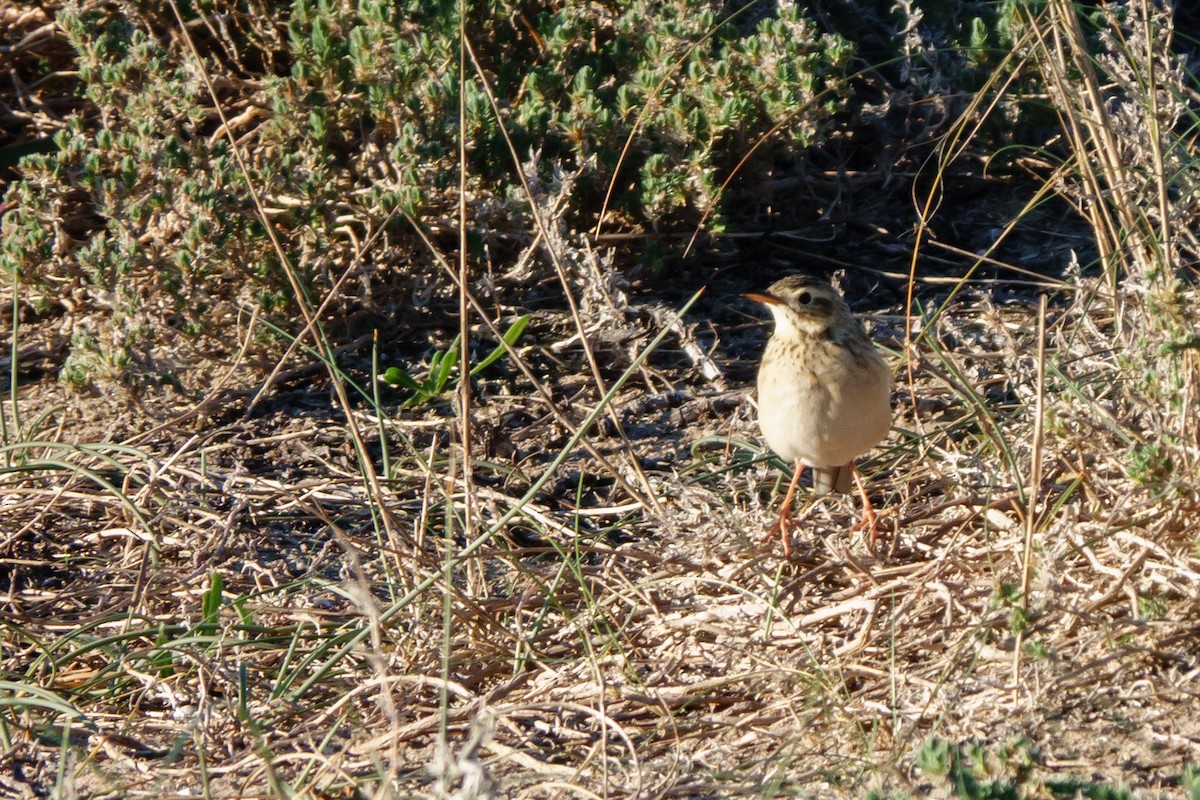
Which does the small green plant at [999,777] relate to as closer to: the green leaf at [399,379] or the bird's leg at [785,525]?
the bird's leg at [785,525]

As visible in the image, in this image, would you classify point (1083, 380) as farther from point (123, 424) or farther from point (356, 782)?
point (123, 424)

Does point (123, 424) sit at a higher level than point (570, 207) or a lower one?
lower

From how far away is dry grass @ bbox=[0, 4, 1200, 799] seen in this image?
3.28 meters

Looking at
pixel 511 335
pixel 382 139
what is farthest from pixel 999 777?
pixel 382 139

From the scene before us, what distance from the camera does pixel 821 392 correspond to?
4.33 meters

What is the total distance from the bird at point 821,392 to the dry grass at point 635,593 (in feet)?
0.42

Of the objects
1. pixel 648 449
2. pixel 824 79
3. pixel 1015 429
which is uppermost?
pixel 824 79

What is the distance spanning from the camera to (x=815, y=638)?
3852mm

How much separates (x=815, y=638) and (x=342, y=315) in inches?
103

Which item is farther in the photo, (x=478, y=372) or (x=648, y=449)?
(x=478, y=372)

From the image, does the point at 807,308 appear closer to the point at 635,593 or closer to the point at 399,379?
the point at 635,593

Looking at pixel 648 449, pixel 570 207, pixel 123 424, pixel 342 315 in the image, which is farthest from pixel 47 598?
pixel 570 207

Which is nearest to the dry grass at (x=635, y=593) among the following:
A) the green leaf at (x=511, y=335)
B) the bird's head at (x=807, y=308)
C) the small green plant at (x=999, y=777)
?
the small green plant at (x=999, y=777)

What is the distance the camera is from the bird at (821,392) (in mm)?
4305
